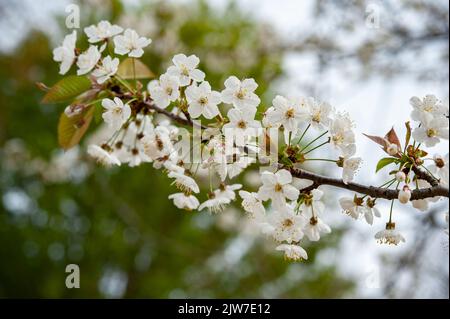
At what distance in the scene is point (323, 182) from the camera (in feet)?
2.79

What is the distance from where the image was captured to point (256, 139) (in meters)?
0.91

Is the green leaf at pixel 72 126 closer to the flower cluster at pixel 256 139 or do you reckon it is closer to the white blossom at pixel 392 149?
the flower cluster at pixel 256 139

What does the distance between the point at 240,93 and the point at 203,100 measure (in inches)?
2.5

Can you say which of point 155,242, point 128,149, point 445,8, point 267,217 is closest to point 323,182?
point 267,217

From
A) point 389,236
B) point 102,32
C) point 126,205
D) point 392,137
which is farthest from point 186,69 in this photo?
point 126,205

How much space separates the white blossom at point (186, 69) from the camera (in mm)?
905

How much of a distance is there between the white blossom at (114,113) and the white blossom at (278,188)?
0.99 feet

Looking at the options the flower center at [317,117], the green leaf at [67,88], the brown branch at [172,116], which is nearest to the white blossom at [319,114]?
the flower center at [317,117]

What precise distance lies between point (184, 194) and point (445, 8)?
2.10 metres

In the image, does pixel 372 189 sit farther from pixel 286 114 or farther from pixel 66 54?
pixel 66 54

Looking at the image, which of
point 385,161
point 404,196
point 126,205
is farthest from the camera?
point 126,205

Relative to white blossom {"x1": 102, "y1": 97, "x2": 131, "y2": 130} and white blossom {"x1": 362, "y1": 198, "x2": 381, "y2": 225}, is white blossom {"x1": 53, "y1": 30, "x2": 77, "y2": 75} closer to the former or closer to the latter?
white blossom {"x1": 102, "y1": 97, "x2": 131, "y2": 130}

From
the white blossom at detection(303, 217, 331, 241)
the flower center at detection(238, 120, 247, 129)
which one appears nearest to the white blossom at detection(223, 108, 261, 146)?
the flower center at detection(238, 120, 247, 129)

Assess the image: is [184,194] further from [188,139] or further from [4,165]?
[4,165]
